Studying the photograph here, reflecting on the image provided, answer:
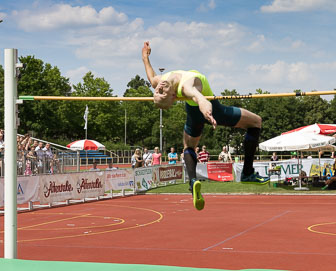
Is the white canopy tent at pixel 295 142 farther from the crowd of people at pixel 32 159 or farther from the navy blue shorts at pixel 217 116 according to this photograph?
the navy blue shorts at pixel 217 116

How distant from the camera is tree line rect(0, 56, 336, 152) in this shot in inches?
1932

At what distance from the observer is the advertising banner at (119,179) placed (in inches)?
731

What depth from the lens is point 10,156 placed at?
5375mm

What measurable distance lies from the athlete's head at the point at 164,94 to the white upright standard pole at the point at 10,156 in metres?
1.65

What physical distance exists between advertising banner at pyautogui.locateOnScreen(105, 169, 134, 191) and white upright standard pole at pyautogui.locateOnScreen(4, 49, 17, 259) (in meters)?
13.1

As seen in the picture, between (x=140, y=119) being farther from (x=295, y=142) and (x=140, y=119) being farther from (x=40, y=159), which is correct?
(x=295, y=142)

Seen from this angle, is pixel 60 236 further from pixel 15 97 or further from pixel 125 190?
pixel 125 190

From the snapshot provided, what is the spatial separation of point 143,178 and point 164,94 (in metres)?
16.7

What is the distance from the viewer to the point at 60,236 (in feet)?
35.6

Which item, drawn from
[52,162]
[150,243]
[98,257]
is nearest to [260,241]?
[150,243]

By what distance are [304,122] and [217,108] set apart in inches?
2436

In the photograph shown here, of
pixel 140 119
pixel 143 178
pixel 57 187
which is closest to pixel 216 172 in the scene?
pixel 143 178

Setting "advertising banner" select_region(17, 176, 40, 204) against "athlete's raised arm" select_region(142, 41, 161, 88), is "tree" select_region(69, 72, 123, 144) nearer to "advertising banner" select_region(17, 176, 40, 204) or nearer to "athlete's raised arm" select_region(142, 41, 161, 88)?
"advertising banner" select_region(17, 176, 40, 204)

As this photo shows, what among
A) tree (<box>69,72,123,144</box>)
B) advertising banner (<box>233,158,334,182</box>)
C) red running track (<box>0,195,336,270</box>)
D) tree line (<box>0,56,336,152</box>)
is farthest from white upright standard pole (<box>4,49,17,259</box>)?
tree (<box>69,72,123,144</box>)
